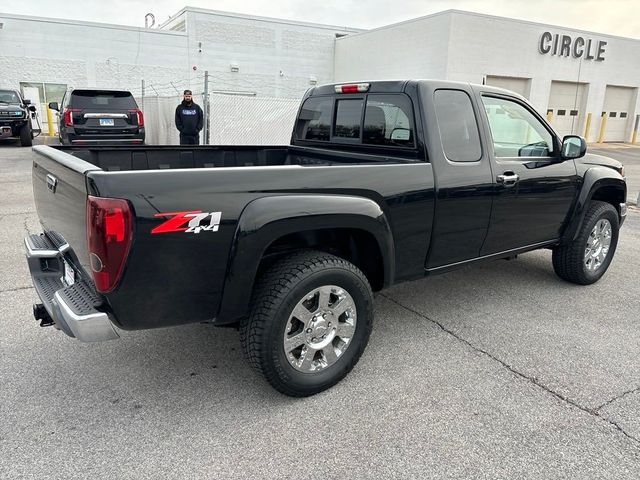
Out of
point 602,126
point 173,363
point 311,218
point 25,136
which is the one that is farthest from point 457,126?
point 602,126

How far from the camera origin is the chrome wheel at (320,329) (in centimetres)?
287

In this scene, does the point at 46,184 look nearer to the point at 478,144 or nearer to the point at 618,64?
the point at 478,144

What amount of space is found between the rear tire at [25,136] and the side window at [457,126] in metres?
16.2

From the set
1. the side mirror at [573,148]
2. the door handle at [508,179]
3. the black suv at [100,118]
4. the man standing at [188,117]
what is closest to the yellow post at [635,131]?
the man standing at [188,117]

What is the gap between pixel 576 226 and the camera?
461cm

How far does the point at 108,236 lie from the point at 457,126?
2473mm

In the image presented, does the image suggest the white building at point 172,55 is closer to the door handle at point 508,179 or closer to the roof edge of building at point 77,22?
the roof edge of building at point 77,22

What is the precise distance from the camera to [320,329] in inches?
117

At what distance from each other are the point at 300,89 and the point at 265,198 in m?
25.9

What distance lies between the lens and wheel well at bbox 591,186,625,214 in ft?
16.0

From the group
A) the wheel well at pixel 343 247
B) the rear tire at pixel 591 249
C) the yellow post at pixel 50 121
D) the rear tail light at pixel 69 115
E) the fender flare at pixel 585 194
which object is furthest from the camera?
the yellow post at pixel 50 121

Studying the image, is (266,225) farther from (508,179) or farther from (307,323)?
(508,179)

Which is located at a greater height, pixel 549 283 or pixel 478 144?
pixel 478 144

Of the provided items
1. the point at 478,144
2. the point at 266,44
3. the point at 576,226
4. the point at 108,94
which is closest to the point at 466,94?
the point at 478,144
